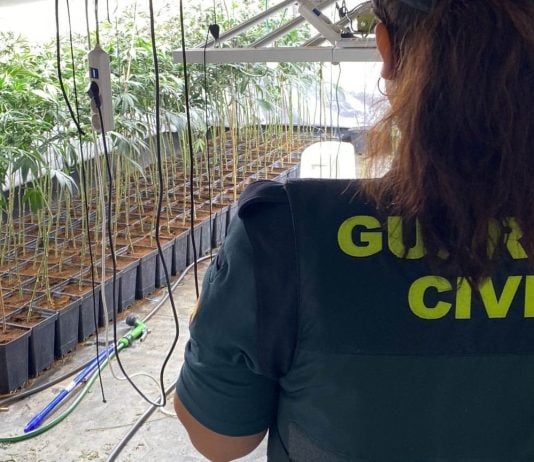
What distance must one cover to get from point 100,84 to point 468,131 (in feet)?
4.06

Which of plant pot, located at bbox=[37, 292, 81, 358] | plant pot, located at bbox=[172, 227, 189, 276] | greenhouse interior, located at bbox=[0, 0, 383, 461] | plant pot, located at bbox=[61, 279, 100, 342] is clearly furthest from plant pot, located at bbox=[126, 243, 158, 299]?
plant pot, located at bbox=[37, 292, 81, 358]

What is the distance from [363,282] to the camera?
0.64 m

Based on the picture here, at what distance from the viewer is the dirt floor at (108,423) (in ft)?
6.45

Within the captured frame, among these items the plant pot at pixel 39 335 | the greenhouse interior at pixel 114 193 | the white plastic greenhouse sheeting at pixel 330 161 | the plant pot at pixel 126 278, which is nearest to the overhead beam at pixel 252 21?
the greenhouse interior at pixel 114 193

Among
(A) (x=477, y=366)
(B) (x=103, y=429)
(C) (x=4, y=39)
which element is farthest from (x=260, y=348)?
(C) (x=4, y=39)

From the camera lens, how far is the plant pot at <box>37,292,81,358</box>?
96.2 inches

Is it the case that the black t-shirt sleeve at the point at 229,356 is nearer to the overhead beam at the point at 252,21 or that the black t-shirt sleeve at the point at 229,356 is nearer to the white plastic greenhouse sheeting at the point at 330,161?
the overhead beam at the point at 252,21

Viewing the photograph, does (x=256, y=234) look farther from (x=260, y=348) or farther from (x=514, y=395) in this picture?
(x=514, y=395)

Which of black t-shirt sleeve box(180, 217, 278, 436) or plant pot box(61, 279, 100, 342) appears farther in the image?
plant pot box(61, 279, 100, 342)

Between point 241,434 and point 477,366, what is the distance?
0.25m

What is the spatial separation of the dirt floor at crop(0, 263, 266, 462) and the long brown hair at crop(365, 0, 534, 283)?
1.46 metres

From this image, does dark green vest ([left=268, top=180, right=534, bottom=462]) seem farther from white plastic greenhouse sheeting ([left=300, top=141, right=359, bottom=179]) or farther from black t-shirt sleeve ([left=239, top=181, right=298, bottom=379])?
white plastic greenhouse sheeting ([left=300, top=141, right=359, bottom=179])

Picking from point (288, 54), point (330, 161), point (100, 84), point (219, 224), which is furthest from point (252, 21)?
point (219, 224)

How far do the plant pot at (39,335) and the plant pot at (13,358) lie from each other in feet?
0.11
